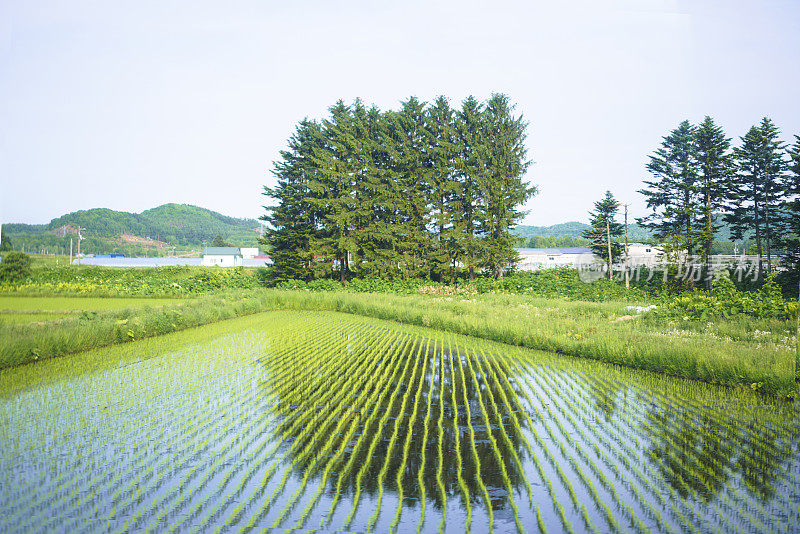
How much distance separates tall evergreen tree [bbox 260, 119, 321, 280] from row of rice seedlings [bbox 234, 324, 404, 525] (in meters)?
27.2

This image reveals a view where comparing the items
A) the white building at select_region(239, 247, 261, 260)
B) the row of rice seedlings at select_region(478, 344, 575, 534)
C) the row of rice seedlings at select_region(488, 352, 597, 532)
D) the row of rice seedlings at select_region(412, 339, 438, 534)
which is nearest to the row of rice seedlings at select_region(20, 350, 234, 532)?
the row of rice seedlings at select_region(412, 339, 438, 534)

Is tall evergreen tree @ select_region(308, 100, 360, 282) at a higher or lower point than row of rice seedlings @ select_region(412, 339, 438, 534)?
higher

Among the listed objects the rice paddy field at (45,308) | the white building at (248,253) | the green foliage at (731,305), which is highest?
the white building at (248,253)

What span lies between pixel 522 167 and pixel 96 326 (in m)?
29.8

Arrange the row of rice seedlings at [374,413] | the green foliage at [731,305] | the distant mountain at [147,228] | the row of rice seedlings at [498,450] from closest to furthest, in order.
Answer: the row of rice seedlings at [498,450]
the row of rice seedlings at [374,413]
the green foliage at [731,305]
the distant mountain at [147,228]

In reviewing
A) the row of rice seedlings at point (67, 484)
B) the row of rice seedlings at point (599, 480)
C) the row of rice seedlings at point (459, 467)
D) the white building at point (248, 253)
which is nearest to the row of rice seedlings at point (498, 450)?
the row of rice seedlings at point (459, 467)

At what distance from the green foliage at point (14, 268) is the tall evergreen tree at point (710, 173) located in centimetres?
4179

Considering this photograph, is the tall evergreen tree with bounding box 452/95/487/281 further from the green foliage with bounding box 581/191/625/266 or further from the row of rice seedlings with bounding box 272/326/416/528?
the row of rice seedlings with bounding box 272/326/416/528

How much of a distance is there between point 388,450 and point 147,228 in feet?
375

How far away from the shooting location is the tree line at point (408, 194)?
1330 inches

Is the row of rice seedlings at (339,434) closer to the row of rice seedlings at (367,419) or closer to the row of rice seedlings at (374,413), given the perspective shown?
the row of rice seedlings at (367,419)

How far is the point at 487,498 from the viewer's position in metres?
4.33

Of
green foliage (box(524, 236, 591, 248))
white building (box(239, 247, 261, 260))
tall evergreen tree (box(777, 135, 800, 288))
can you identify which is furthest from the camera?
green foliage (box(524, 236, 591, 248))

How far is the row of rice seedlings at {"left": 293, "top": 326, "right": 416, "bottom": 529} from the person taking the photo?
4199 mm
